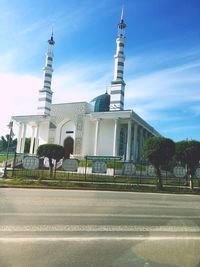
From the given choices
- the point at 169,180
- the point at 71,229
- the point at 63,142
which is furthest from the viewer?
the point at 63,142

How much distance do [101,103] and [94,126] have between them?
523cm

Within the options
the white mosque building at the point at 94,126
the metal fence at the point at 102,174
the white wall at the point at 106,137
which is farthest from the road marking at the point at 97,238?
the white wall at the point at 106,137

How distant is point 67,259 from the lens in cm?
451

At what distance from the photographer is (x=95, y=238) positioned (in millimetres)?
5723

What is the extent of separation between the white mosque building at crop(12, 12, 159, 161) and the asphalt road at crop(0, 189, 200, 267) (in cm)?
3408

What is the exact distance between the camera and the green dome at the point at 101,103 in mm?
49884

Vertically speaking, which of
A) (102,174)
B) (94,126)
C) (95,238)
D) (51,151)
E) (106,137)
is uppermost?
(94,126)

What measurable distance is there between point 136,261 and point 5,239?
231 cm

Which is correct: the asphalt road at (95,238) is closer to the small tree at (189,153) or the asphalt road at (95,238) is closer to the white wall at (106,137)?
the small tree at (189,153)

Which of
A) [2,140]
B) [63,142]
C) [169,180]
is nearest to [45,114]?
[63,142]

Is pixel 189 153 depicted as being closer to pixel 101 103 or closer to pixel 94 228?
pixel 94 228

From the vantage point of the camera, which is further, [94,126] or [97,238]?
[94,126]

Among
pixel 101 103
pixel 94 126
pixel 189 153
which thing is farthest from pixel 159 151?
pixel 101 103

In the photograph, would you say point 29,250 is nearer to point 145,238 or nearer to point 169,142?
point 145,238
